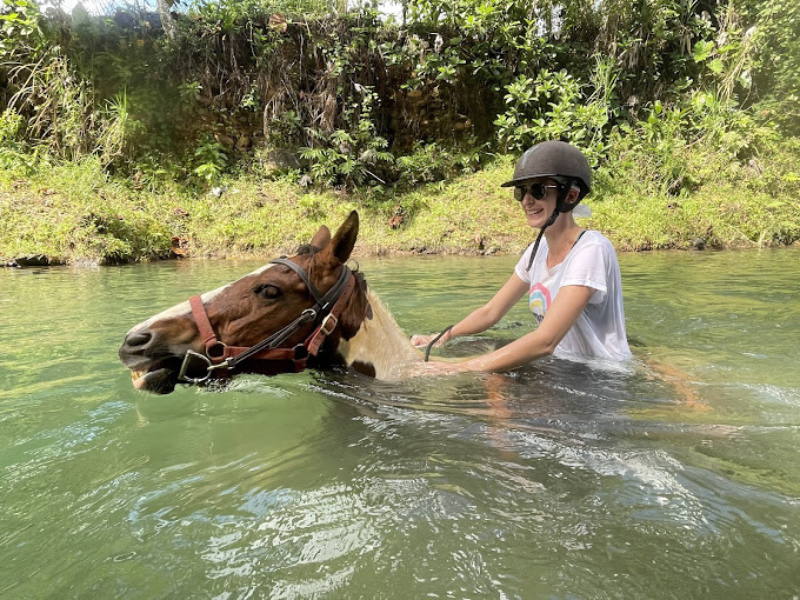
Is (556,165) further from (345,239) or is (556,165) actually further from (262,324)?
(262,324)

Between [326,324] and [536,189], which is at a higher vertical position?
[536,189]

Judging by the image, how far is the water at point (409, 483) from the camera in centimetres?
139

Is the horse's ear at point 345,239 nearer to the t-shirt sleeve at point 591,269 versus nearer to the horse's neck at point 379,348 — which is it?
the horse's neck at point 379,348

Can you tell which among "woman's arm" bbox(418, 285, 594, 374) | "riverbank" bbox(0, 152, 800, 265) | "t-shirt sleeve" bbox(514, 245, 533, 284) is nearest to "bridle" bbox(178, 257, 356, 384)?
"woman's arm" bbox(418, 285, 594, 374)

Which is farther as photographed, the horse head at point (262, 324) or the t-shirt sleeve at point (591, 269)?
the t-shirt sleeve at point (591, 269)

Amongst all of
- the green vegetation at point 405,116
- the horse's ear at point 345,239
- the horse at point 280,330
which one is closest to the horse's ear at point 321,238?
the horse at point 280,330

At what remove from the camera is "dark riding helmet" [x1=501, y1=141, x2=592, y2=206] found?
308 cm

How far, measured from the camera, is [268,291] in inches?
107

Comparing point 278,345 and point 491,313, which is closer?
point 278,345

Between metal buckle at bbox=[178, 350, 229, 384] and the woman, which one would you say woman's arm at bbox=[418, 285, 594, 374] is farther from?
metal buckle at bbox=[178, 350, 229, 384]

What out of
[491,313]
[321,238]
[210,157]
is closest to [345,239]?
[321,238]

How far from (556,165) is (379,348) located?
5.09 ft

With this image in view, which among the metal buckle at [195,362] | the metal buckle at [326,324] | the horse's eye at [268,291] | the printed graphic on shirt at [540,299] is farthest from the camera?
the printed graphic on shirt at [540,299]

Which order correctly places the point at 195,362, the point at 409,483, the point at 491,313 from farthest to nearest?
1. the point at 491,313
2. the point at 195,362
3. the point at 409,483
